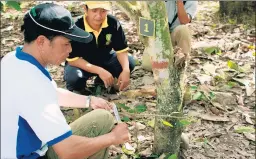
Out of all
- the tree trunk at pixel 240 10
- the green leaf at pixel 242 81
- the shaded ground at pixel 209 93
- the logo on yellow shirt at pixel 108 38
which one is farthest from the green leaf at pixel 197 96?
the tree trunk at pixel 240 10

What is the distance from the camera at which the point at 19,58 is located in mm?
1933

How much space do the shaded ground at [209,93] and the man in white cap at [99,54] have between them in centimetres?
25

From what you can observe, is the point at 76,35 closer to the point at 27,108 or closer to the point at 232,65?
the point at 27,108

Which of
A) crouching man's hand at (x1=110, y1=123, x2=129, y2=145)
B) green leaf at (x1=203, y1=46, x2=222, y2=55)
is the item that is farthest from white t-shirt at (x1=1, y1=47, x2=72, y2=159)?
green leaf at (x1=203, y1=46, x2=222, y2=55)

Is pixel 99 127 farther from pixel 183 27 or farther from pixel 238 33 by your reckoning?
pixel 238 33

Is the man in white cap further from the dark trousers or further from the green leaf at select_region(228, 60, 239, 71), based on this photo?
the green leaf at select_region(228, 60, 239, 71)

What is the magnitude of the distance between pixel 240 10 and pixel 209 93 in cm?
236

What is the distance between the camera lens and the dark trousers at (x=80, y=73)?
3.75 meters

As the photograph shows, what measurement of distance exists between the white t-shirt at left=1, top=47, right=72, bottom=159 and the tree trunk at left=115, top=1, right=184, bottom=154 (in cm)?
85

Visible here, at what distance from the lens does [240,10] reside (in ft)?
18.6

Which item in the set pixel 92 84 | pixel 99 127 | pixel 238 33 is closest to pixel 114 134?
pixel 99 127

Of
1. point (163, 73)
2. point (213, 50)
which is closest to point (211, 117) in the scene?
point (163, 73)

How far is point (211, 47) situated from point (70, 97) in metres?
2.57

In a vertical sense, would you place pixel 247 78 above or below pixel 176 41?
below
